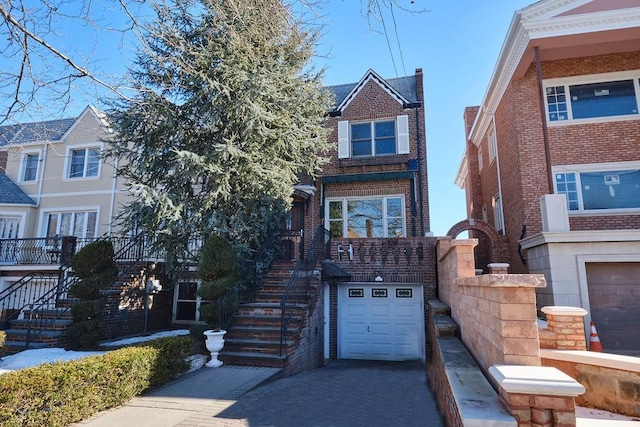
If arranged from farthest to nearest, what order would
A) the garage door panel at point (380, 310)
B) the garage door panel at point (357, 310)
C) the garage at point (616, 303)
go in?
the garage door panel at point (357, 310) → the garage door panel at point (380, 310) → the garage at point (616, 303)

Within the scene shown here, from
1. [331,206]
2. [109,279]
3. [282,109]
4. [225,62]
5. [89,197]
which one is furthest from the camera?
[89,197]

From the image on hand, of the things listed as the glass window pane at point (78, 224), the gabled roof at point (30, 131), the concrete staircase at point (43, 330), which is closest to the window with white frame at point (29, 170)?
the glass window pane at point (78, 224)

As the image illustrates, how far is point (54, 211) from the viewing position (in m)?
17.5

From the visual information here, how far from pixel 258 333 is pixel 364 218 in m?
7.27

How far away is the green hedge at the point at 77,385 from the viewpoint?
444 centimetres

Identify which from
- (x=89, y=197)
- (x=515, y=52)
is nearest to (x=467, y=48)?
(x=515, y=52)

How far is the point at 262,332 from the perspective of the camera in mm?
8641

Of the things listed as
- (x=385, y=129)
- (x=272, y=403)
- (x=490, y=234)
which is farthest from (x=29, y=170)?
(x=490, y=234)

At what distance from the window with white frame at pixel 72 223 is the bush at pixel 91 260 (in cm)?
831

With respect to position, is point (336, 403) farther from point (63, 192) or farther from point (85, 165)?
point (63, 192)

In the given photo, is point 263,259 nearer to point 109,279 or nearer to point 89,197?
point 109,279

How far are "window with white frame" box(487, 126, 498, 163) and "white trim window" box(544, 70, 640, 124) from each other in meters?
2.89

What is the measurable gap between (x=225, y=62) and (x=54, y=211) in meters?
12.7

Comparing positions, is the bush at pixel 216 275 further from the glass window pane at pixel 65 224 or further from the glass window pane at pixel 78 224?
the glass window pane at pixel 65 224
